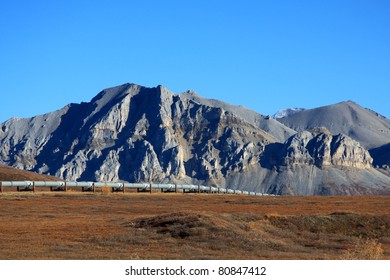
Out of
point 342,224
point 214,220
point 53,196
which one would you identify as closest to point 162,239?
point 214,220

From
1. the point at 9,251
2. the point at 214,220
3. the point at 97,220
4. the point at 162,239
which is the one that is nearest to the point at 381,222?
the point at 214,220

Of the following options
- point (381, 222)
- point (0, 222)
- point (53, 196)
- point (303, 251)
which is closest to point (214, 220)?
point (303, 251)

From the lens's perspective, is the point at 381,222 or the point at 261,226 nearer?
the point at 261,226

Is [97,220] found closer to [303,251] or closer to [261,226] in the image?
[261,226]

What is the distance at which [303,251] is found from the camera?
39.3m

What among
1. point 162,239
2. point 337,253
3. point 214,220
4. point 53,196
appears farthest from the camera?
point 53,196

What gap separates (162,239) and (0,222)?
17501 mm

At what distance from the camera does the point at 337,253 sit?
Answer: 126 feet
